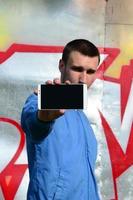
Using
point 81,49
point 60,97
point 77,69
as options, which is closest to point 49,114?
point 60,97

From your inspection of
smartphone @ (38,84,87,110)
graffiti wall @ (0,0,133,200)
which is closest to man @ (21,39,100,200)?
smartphone @ (38,84,87,110)

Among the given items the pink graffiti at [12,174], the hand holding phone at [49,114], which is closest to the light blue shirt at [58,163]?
the hand holding phone at [49,114]

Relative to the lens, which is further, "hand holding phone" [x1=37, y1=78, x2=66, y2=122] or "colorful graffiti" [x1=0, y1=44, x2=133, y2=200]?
"colorful graffiti" [x1=0, y1=44, x2=133, y2=200]

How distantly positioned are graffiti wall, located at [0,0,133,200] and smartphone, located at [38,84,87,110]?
170 centimetres

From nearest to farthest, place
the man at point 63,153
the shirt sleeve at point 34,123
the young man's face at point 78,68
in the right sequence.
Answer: the shirt sleeve at point 34,123, the man at point 63,153, the young man's face at point 78,68

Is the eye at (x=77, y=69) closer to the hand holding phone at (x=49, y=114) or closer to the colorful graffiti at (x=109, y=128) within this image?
→ the hand holding phone at (x=49, y=114)

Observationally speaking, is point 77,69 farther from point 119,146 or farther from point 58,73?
point 119,146

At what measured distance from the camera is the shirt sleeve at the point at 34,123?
189 cm

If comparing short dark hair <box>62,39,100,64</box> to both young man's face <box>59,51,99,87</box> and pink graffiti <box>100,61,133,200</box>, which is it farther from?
pink graffiti <box>100,61,133,200</box>

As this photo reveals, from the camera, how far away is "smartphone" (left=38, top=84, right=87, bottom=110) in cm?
176

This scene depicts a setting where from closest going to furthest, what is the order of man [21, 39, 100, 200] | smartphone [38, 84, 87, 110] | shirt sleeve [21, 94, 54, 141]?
smartphone [38, 84, 87, 110], shirt sleeve [21, 94, 54, 141], man [21, 39, 100, 200]

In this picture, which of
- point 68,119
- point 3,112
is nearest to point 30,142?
point 68,119

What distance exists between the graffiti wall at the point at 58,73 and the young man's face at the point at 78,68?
1.20 metres

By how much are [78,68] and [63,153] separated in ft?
1.20
